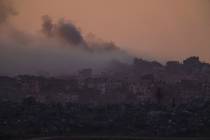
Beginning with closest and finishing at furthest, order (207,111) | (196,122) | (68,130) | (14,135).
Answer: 1. (14,135)
2. (68,130)
3. (196,122)
4. (207,111)

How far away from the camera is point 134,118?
133 metres

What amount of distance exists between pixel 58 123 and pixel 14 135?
20296 millimetres

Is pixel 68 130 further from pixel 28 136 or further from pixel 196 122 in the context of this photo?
pixel 196 122

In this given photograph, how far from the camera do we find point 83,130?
121 meters

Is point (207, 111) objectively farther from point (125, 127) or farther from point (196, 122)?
point (125, 127)

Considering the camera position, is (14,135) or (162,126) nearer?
(14,135)

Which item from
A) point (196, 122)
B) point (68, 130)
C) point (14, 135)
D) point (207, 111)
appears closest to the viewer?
point (14, 135)

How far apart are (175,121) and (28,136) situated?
4145 cm

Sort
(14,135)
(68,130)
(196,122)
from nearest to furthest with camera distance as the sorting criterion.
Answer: (14,135)
(68,130)
(196,122)

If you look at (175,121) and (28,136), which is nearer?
(28,136)

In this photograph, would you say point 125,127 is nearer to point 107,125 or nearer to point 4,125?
point 107,125

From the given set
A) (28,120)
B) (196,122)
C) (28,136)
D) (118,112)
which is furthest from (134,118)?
(28,136)

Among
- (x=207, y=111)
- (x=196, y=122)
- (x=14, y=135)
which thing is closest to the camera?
(x=14, y=135)

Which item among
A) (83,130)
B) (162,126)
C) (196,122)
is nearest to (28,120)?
(83,130)
